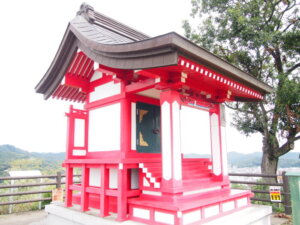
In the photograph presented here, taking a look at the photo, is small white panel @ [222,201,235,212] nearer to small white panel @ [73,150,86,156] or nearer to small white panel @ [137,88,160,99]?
small white panel @ [137,88,160,99]

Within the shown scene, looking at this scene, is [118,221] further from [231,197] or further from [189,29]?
[189,29]

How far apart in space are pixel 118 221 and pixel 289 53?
25.8ft

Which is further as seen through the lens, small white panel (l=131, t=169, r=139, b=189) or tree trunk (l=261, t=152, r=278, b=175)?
tree trunk (l=261, t=152, r=278, b=175)

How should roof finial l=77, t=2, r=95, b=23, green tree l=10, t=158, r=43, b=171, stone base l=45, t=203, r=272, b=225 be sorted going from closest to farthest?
1. stone base l=45, t=203, r=272, b=225
2. roof finial l=77, t=2, r=95, b=23
3. green tree l=10, t=158, r=43, b=171

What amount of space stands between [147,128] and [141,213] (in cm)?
177

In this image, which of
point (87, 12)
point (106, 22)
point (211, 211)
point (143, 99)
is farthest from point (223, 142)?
point (87, 12)

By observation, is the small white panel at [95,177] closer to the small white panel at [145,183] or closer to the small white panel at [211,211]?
the small white panel at [145,183]

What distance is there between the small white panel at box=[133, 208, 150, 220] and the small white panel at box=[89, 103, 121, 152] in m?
1.21

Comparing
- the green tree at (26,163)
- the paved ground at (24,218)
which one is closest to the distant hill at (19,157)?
the green tree at (26,163)

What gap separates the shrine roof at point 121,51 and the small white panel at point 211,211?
2389 mm

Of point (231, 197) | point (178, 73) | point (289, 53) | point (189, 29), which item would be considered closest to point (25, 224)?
point (231, 197)

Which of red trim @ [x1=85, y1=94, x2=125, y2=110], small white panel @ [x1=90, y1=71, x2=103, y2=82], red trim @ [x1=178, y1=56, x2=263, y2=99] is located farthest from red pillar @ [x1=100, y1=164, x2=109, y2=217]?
red trim @ [x1=178, y1=56, x2=263, y2=99]

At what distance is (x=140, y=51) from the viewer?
335 cm

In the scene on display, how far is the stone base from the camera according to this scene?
4.15 meters
